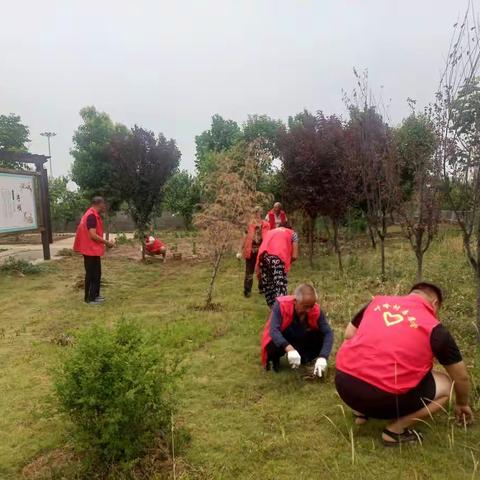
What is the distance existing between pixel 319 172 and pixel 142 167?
457 centimetres

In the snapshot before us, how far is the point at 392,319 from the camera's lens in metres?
2.98

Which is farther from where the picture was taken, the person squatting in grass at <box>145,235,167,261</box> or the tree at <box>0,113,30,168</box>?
the tree at <box>0,113,30,168</box>

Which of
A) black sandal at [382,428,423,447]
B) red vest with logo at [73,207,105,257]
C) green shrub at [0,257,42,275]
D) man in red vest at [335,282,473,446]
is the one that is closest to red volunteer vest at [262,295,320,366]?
man in red vest at [335,282,473,446]

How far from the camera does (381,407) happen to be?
298 centimetres

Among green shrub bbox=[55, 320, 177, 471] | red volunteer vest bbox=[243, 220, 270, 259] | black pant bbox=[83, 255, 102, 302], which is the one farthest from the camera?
red volunteer vest bbox=[243, 220, 270, 259]

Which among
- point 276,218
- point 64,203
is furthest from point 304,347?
point 64,203

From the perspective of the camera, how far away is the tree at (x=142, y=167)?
1185cm

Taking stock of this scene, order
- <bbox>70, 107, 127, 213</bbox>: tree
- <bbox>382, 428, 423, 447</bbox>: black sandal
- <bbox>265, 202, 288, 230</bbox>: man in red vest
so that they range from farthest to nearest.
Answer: <bbox>70, 107, 127, 213</bbox>: tree
<bbox>265, 202, 288, 230</bbox>: man in red vest
<bbox>382, 428, 423, 447</bbox>: black sandal

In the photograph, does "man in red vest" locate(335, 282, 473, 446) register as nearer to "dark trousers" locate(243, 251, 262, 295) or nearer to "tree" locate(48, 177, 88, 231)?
"dark trousers" locate(243, 251, 262, 295)

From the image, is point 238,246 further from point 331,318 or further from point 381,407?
point 381,407

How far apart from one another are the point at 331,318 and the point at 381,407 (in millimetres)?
3071

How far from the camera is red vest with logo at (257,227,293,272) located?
6.17 meters

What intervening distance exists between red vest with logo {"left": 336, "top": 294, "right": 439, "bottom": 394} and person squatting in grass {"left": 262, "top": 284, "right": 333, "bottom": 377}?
90cm

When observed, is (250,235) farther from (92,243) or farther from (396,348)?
(396,348)
